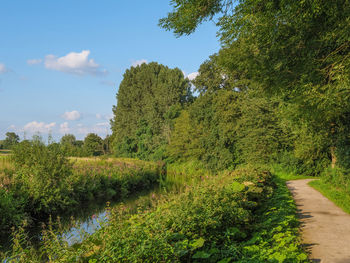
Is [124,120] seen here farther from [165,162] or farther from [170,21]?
[170,21]

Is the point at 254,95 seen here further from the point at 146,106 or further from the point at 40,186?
the point at 146,106

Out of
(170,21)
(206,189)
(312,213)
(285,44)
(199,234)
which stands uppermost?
(170,21)

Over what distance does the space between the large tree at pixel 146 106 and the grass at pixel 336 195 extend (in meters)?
26.7

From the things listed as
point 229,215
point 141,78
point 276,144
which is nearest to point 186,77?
point 141,78

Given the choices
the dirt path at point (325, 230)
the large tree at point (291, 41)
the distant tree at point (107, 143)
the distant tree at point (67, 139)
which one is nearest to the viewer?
the dirt path at point (325, 230)

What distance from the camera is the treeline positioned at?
6316 millimetres

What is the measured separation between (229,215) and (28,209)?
896cm

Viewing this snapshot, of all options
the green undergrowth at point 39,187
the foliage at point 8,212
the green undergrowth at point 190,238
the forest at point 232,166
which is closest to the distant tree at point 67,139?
the forest at point 232,166

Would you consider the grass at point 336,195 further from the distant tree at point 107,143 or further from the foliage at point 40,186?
the distant tree at point 107,143

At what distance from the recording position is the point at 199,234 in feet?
13.3

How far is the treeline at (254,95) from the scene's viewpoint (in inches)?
249

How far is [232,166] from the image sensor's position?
2533cm

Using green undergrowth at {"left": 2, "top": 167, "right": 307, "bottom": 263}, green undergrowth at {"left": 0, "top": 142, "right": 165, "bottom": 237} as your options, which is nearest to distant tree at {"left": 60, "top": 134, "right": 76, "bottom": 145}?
green undergrowth at {"left": 0, "top": 142, "right": 165, "bottom": 237}

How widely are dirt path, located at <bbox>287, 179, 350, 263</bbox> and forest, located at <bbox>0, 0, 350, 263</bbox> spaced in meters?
0.32
